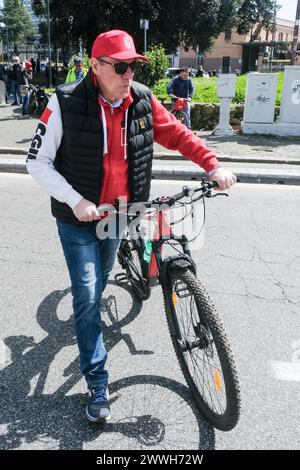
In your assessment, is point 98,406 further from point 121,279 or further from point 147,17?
point 147,17

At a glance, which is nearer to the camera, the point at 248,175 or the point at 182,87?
the point at 248,175

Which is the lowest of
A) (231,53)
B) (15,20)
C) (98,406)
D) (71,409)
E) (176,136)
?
(71,409)

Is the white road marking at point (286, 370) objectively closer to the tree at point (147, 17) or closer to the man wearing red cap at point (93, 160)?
the man wearing red cap at point (93, 160)

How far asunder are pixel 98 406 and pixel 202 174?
6408 millimetres

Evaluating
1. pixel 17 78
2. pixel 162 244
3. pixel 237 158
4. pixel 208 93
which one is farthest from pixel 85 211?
pixel 17 78

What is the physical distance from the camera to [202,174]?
8.51 meters

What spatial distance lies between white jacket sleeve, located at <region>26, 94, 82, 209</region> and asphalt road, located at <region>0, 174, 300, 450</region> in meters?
1.23

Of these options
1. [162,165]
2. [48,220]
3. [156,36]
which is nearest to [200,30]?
[156,36]

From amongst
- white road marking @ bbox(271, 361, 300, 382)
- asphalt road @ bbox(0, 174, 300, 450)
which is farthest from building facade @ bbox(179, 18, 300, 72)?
white road marking @ bbox(271, 361, 300, 382)

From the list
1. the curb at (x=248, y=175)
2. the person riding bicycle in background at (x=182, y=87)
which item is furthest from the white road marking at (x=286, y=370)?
the person riding bicycle in background at (x=182, y=87)

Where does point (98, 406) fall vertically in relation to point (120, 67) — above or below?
below

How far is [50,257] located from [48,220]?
1.19 metres

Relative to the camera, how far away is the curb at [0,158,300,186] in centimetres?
825

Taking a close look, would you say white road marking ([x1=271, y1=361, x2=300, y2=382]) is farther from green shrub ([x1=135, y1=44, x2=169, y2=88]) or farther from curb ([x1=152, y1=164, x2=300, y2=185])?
green shrub ([x1=135, y1=44, x2=169, y2=88])
